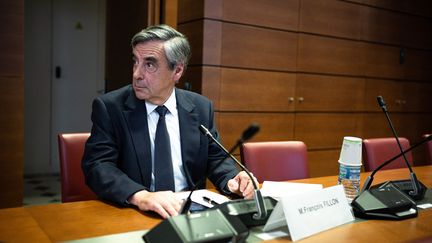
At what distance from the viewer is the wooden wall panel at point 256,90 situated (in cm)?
362

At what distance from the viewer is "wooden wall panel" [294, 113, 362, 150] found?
4.18 metres

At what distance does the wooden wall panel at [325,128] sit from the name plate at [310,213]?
9.34 feet

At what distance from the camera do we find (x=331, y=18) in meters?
4.23

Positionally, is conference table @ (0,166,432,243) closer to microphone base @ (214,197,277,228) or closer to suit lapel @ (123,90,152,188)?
microphone base @ (214,197,277,228)

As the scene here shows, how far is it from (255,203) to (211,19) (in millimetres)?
2505

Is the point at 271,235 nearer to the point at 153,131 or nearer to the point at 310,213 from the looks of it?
the point at 310,213

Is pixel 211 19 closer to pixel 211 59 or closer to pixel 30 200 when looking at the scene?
pixel 211 59

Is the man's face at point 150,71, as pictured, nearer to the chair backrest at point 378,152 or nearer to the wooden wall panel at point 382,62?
the chair backrest at point 378,152

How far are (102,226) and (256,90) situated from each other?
2.74 m

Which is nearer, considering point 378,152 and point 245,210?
point 245,210

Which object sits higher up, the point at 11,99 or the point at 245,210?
the point at 11,99

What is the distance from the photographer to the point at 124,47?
385 cm

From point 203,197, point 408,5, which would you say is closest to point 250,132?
point 203,197

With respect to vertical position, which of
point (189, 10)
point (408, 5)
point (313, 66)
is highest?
point (408, 5)
